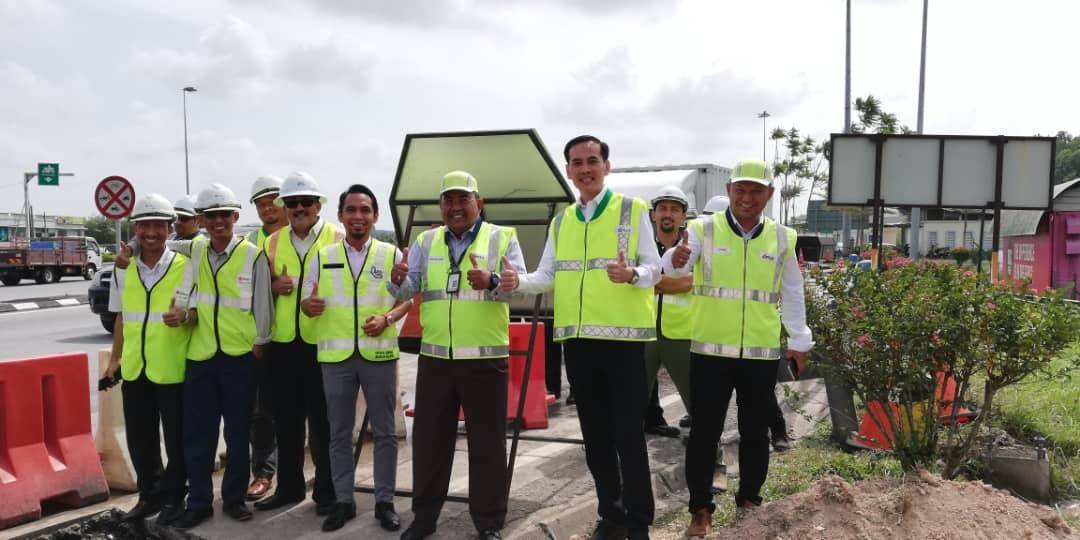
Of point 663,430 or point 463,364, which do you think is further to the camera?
point 663,430

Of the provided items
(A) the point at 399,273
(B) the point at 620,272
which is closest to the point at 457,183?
(A) the point at 399,273

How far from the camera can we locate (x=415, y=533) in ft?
14.3

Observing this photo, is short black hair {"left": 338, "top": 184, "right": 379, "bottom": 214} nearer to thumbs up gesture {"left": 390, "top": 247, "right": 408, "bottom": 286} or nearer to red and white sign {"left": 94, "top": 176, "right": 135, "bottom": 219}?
thumbs up gesture {"left": 390, "top": 247, "right": 408, "bottom": 286}

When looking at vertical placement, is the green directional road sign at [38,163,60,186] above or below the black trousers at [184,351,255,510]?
above

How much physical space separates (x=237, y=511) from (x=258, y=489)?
1.58 ft

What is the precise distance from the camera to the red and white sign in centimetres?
1533

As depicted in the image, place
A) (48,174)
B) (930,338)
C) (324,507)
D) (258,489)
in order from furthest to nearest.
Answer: (48,174) → (258,489) → (324,507) → (930,338)

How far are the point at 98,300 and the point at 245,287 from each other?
475 inches

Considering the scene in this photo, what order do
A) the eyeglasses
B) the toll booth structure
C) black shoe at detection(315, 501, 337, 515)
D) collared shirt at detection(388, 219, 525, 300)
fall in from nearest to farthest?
1. collared shirt at detection(388, 219, 525, 300)
2. black shoe at detection(315, 501, 337, 515)
3. the eyeglasses
4. the toll booth structure

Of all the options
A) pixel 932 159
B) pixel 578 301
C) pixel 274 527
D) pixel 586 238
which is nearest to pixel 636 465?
pixel 578 301

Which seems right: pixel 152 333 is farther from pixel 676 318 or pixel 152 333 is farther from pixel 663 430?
pixel 663 430

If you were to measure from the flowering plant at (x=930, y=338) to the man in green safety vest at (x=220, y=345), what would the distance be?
3305 millimetres

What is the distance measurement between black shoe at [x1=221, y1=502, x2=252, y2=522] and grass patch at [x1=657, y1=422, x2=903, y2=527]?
2359 millimetres

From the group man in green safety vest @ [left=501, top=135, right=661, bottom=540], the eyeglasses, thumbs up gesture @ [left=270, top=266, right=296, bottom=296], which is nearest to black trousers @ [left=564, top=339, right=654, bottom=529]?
man in green safety vest @ [left=501, top=135, right=661, bottom=540]
